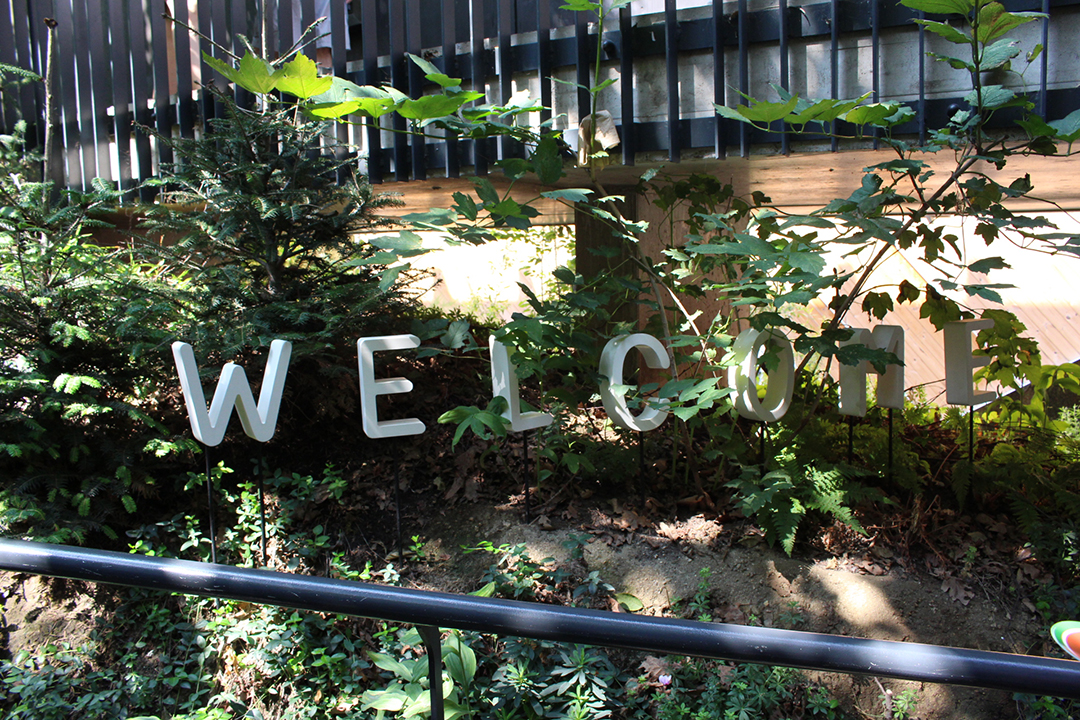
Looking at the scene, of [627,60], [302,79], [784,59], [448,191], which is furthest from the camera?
[448,191]

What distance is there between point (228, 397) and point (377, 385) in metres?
0.56

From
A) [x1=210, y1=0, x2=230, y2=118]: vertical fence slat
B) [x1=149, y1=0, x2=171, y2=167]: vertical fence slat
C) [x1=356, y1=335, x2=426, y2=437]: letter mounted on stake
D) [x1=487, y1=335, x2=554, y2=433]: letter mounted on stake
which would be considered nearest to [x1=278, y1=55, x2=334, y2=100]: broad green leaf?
[x1=356, y1=335, x2=426, y2=437]: letter mounted on stake

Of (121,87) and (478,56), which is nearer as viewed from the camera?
(478,56)

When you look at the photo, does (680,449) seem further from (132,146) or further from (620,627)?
(132,146)

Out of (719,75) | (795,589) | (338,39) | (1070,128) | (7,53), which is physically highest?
(7,53)

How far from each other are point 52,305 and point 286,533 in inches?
62.3

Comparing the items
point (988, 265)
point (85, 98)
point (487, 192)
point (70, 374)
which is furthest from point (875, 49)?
point (85, 98)

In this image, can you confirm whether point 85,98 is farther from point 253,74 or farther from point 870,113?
point 870,113

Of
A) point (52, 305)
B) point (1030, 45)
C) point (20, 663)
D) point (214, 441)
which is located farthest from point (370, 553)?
point (1030, 45)

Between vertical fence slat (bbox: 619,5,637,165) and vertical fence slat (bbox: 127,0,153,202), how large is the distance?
3.08m

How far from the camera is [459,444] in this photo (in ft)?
13.0

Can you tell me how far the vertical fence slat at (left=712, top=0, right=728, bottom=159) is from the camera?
3195 millimetres

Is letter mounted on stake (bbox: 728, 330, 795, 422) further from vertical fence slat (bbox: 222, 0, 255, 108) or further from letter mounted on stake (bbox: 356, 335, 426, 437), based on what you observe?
vertical fence slat (bbox: 222, 0, 255, 108)

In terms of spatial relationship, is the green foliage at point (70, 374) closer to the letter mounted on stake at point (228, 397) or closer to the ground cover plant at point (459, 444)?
the ground cover plant at point (459, 444)
